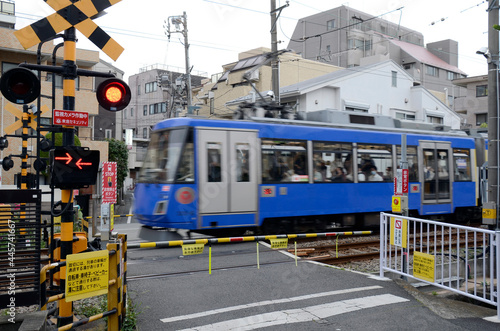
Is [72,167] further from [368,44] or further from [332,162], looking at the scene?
[368,44]

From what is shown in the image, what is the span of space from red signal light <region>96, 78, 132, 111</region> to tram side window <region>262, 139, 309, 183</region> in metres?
6.55

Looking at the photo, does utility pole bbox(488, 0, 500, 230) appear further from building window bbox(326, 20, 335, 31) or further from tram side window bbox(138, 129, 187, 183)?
building window bbox(326, 20, 335, 31)

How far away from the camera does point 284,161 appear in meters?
11.7

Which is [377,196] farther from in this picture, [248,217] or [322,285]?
[322,285]

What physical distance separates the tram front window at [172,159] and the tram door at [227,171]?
0.26 m

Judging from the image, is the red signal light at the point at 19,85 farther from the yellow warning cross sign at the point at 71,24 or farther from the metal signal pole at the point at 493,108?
the metal signal pole at the point at 493,108

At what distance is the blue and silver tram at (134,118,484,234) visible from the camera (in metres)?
10.5

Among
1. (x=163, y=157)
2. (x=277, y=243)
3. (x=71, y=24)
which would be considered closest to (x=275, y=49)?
(x=163, y=157)

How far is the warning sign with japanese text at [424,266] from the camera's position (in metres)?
6.34

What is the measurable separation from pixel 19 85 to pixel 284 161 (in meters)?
7.82

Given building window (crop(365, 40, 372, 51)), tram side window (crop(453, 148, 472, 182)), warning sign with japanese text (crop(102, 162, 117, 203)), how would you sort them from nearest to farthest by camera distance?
warning sign with japanese text (crop(102, 162, 117, 203))
tram side window (crop(453, 148, 472, 182))
building window (crop(365, 40, 372, 51))

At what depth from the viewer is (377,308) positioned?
19.1ft

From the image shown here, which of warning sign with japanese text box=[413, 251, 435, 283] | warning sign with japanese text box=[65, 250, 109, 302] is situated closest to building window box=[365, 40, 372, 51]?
warning sign with japanese text box=[413, 251, 435, 283]

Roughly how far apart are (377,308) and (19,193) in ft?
14.8
